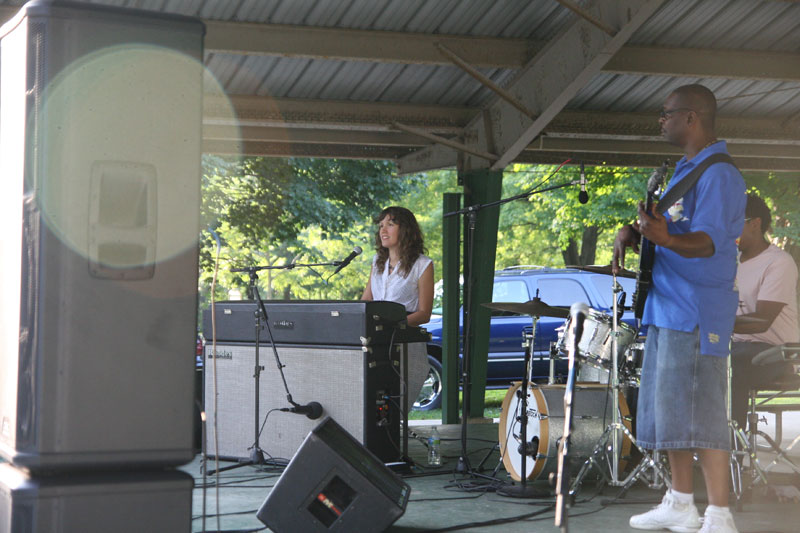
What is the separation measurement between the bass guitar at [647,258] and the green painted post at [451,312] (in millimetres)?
5018

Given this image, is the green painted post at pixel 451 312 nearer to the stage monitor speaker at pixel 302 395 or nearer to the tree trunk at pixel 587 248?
the stage monitor speaker at pixel 302 395

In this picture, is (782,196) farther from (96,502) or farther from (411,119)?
(96,502)

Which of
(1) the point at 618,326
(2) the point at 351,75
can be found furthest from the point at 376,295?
(2) the point at 351,75

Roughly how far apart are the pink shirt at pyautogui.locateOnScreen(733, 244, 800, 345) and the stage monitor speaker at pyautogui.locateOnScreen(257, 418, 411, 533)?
2684mm

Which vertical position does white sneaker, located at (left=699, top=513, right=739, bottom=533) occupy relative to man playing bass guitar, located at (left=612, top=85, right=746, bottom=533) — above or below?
below

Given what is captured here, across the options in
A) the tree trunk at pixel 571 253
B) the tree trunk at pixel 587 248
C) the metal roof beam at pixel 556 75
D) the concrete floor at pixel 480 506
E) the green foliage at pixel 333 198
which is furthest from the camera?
the tree trunk at pixel 571 253

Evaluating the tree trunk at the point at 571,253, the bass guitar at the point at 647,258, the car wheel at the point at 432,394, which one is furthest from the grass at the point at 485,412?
the tree trunk at the point at 571,253

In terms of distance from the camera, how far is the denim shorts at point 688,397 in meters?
3.72

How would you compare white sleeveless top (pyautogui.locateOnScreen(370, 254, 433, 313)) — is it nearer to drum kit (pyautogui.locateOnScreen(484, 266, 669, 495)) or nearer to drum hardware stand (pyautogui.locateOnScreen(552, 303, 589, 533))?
drum kit (pyautogui.locateOnScreen(484, 266, 669, 495))

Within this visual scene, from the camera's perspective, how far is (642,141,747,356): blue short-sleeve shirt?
375 cm

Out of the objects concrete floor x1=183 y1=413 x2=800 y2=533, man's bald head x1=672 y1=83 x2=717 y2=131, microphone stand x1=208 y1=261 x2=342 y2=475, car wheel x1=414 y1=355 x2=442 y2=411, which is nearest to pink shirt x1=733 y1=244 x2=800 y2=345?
concrete floor x1=183 y1=413 x2=800 y2=533

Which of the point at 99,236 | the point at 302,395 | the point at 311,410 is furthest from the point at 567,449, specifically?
the point at 302,395

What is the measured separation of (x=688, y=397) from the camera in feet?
12.3

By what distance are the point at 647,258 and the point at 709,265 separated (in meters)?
0.28
